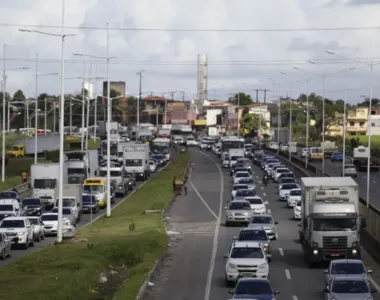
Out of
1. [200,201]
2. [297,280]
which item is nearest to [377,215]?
→ [297,280]

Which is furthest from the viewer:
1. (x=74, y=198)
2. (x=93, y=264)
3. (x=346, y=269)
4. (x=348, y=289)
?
(x=74, y=198)

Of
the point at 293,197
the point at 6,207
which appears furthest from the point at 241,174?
the point at 6,207

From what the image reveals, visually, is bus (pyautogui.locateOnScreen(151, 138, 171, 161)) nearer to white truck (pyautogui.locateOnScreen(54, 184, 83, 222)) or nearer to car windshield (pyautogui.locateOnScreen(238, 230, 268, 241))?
white truck (pyautogui.locateOnScreen(54, 184, 83, 222))

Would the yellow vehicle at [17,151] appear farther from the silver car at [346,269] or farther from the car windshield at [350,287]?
the car windshield at [350,287]

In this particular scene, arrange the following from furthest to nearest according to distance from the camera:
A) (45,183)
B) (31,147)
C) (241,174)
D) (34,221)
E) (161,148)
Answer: (31,147)
(161,148)
(241,174)
(45,183)
(34,221)

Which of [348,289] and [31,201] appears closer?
[348,289]

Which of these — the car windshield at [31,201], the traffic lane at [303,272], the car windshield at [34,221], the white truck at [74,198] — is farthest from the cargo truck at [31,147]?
the traffic lane at [303,272]

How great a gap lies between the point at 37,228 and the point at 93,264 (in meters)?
14.6

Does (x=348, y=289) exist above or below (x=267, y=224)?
above

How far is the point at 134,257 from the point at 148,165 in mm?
60086

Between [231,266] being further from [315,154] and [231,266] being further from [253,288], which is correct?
[315,154]

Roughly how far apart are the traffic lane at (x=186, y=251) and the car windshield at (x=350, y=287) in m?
4.99

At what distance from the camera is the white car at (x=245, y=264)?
35.0 metres

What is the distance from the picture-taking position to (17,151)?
12769cm
